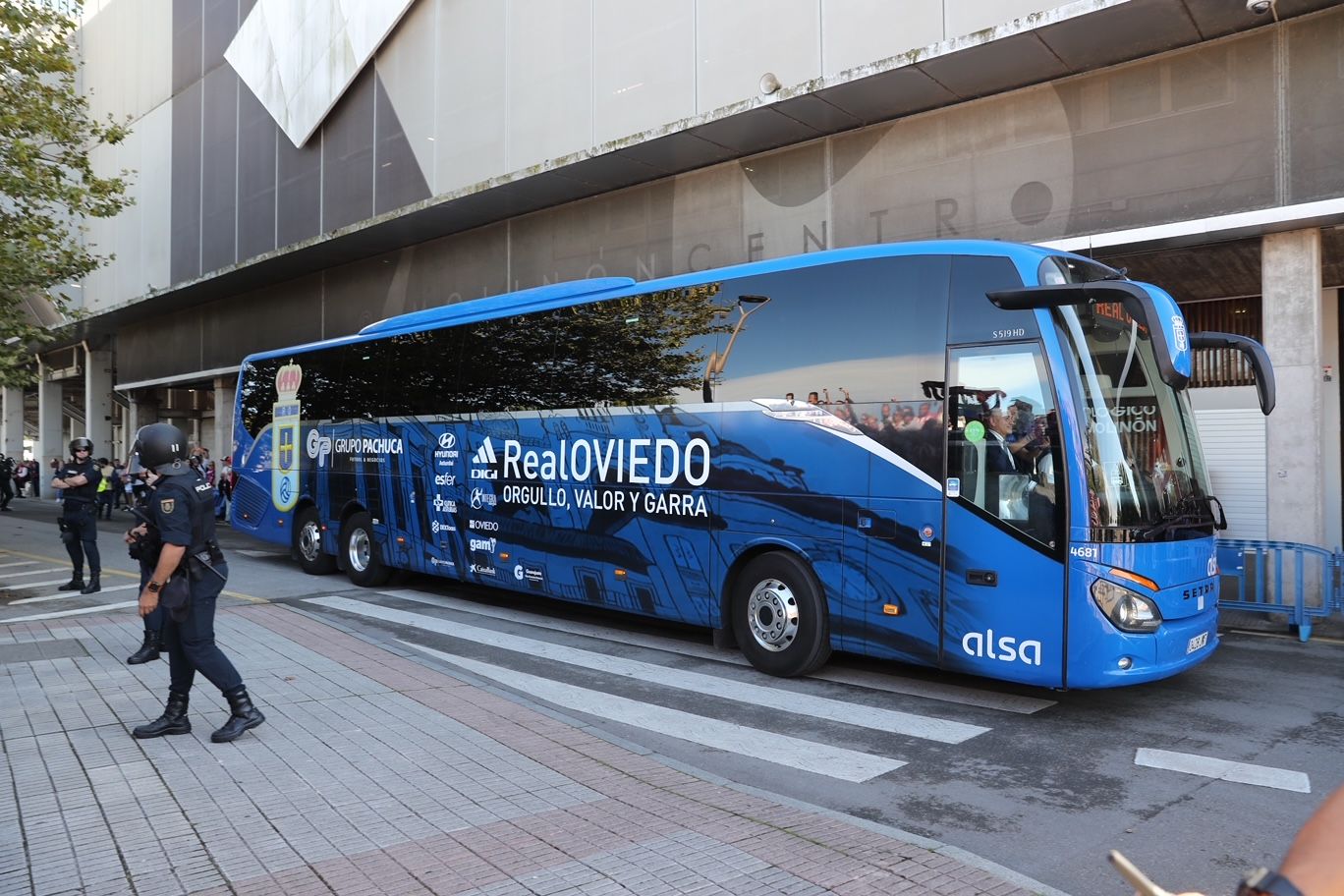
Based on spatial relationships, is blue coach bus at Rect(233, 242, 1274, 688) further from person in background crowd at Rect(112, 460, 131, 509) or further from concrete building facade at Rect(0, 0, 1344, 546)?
person in background crowd at Rect(112, 460, 131, 509)

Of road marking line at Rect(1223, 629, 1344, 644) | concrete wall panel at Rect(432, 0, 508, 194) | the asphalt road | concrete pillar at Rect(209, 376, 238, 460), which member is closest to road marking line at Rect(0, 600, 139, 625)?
the asphalt road

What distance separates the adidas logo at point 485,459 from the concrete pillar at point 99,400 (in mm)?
33200

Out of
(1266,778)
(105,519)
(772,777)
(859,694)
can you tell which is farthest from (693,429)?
(105,519)

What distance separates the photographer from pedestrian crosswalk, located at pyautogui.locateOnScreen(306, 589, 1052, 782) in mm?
6102

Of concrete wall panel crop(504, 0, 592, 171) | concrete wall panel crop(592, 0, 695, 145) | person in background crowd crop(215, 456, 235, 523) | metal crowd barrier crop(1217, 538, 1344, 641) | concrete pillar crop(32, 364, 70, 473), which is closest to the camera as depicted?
metal crowd barrier crop(1217, 538, 1344, 641)

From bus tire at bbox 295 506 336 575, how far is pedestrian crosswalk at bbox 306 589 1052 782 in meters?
4.05

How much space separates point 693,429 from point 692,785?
13.7ft

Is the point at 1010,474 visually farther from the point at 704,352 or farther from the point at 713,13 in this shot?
the point at 713,13

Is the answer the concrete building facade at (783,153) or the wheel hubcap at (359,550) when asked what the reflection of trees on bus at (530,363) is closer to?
the wheel hubcap at (359,550)

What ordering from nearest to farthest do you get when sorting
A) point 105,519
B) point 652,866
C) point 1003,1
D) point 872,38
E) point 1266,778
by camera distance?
1. point 652,866
2. point 1266,778
3. point 1003,1
4. point 872,38
5. point 105,519

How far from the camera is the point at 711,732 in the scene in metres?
6.34

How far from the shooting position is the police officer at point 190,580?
5469 millimetres

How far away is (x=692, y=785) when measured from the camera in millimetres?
4941

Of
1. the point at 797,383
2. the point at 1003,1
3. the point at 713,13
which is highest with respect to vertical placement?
the point at 713,13
